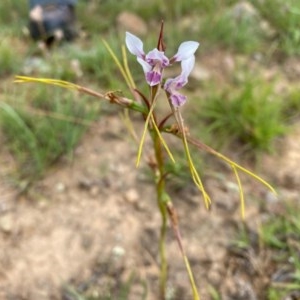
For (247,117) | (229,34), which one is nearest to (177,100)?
(247,117)

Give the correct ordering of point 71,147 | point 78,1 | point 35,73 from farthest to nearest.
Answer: point 78,1
point 35,73
point 71,147

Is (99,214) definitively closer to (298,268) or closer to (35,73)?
(298,268)

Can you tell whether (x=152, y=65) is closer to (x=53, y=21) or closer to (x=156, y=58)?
(x=156, y=58)

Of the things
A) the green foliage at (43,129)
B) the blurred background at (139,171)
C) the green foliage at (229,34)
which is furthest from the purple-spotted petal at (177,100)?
the green foliage at (229,34)

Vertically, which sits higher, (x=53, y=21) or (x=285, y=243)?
(x=53, y=21)

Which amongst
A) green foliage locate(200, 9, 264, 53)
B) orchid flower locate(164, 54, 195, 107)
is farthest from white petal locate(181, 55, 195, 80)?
green foliage locate(200, 9, 264, 53)

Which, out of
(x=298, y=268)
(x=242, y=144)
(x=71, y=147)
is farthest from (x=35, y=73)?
(x=298, y=268)

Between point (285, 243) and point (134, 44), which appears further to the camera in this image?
point (285, 243)

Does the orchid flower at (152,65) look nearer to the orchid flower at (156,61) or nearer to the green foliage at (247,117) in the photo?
the orchid flower at (156,61)
